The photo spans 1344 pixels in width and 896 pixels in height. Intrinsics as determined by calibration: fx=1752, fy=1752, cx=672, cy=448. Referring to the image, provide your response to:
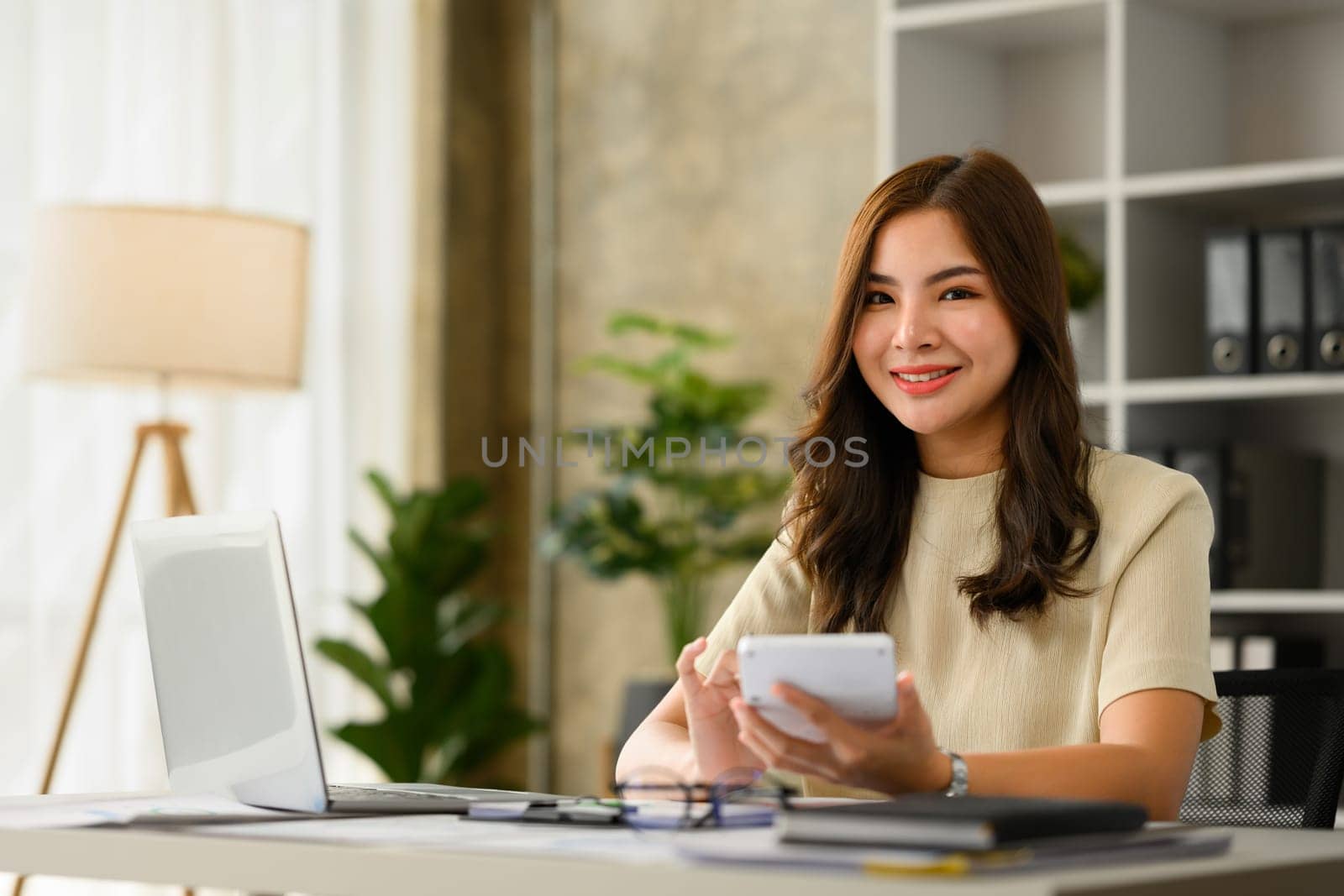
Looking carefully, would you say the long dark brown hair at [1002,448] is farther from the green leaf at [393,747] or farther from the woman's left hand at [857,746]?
the green leaf at [393,747]

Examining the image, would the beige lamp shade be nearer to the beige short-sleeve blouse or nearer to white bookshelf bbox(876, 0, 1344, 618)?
white bookshelf bbox(876, 0, 1344, 618)

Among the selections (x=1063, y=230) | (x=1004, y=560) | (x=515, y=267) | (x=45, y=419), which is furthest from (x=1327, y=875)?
(x=515, y=267)

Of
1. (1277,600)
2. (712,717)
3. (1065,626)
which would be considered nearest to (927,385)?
(1065,626)

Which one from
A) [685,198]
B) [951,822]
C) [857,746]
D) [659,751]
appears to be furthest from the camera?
[685,198]

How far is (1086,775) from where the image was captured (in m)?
1.43

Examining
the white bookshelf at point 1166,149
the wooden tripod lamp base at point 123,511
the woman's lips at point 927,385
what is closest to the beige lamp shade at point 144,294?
the wooden tripod lamp base at point 123,511

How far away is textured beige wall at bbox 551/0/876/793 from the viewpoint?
14.0ft

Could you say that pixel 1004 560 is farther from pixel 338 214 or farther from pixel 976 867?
pixel 338 214

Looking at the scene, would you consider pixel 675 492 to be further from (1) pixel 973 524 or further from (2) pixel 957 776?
(2) pixel 957 776

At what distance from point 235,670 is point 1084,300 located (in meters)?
2.29

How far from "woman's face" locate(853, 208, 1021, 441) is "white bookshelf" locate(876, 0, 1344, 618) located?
4.38ft

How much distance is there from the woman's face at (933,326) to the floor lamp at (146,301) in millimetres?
1478

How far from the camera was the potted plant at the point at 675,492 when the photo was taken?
12.8 feet

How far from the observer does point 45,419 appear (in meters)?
3.63
